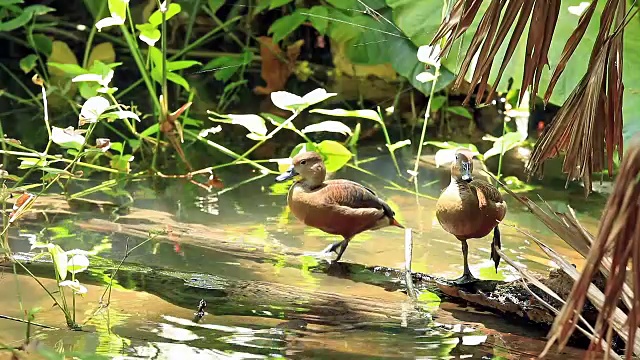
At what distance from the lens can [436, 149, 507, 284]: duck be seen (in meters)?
1.80

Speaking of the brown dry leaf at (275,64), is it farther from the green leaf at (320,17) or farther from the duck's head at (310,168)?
the duck's head at (310,168)

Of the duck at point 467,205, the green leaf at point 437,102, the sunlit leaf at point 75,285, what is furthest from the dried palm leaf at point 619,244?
the green leaf at point 437,102

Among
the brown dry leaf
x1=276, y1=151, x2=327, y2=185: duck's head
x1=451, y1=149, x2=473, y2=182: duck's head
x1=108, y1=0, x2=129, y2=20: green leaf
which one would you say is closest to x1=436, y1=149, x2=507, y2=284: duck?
x1=451, y1=149, x2=473, y2=182: duck's head

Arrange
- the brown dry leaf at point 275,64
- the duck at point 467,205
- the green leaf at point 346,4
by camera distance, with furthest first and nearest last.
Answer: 1. the brown dry leaf at point 275,64
2. the green leaf at point 346,4
3. the duck at point 467,205

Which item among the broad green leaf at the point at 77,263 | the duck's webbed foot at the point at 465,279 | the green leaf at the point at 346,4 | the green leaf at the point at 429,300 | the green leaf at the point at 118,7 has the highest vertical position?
the green leaf at the point at 346,4

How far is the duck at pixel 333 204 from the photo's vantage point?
1.99 m

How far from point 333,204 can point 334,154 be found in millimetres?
629

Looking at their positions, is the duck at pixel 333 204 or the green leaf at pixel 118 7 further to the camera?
the green leaf at pixel 118 7

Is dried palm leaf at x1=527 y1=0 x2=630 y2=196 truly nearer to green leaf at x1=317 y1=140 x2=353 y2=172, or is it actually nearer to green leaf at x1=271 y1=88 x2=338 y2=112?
green leaf at x1=271 y1=88 x2=338 y2=112

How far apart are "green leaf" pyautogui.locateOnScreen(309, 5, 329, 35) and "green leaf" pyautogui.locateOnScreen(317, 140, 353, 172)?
105 centimetres

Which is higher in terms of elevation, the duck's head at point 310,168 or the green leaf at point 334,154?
the duck's head at point 310,168

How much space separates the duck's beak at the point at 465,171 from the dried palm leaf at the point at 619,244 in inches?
32.1

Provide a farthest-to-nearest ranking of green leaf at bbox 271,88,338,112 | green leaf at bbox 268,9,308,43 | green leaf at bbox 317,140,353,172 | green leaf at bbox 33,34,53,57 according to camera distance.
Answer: green leaf at bbox 33,34,53,57
green leaf at bbox 268,9,308,43
green leaf at bbox 317,140,353,172
green leaf at bbox 271,88,338,112

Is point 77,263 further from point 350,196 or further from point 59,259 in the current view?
point 350,196
